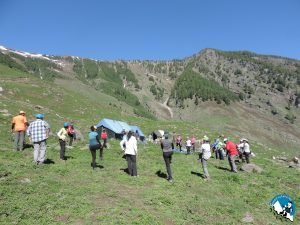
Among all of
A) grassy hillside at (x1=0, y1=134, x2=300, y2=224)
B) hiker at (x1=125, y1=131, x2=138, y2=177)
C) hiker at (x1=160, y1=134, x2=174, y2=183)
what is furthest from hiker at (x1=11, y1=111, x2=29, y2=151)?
hiker at (x1=160, y1=134, x2=174, y2=183)

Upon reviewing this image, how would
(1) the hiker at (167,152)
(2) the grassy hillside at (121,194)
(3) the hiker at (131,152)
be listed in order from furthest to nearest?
(1) the hiker at (167,152) → (3) the hiker at (131,152) → (2) the grassy hillside at (121,194)

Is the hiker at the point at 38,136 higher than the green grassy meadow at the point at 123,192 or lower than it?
higher

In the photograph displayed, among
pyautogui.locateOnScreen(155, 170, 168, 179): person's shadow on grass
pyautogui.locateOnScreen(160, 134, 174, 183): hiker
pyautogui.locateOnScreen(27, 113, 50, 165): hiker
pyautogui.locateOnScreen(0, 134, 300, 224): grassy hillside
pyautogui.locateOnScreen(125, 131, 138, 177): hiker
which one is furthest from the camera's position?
pyautogui.locateOnScreen(155, 170, 168, 179): person's shadow on grass

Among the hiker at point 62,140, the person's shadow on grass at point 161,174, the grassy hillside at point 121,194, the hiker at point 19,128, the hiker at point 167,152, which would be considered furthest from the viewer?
the hiker at point 62,140

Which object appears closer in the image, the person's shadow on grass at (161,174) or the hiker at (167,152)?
the hiker at (167,152)

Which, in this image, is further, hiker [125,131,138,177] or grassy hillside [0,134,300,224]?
hiker [125,131,138,177]

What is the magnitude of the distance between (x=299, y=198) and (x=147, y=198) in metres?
10.3

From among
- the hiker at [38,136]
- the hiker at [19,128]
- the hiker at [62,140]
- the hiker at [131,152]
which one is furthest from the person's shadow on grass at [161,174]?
the hiker at [19,128]

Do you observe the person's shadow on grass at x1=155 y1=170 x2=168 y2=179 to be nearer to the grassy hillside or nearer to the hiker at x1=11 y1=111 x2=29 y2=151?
the grassy hillside

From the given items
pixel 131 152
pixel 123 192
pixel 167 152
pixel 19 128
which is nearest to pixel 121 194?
pixel 123 192

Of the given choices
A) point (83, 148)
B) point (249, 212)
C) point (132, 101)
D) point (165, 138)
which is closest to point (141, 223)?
point (249, 212)

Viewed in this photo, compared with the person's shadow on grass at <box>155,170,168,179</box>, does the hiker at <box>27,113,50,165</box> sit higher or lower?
higher

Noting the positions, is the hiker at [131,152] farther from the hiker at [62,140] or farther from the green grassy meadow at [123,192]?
the hiker at [62,140]

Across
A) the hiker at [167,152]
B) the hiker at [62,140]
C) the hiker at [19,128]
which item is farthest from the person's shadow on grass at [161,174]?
the hiker at [19,128]
